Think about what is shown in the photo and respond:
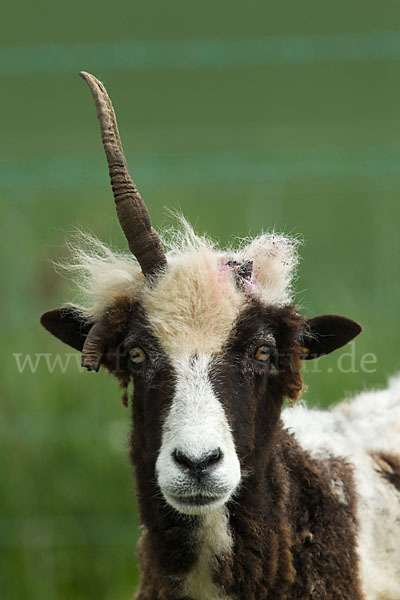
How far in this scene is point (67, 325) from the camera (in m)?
4.49

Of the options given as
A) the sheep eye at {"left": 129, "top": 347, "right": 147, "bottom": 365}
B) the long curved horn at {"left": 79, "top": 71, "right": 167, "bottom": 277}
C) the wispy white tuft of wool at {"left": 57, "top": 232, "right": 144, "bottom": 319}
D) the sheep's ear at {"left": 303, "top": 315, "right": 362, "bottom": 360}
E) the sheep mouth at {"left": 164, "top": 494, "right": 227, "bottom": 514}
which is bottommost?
the sheep mouth at {"left": 164, "top": 494, "right": 227, "bottom": 514}

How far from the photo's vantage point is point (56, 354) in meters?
8.10

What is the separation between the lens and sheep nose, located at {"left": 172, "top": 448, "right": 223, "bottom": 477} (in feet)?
11.4

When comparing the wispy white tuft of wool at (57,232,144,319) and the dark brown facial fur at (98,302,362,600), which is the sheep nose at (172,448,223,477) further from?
the wispy white tuft of wool at (57,232,144,319)

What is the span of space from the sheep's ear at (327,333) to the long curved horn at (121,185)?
2.87 feet

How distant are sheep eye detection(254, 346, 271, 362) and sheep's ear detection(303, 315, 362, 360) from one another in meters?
0.34

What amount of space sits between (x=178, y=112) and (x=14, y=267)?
8671 mm

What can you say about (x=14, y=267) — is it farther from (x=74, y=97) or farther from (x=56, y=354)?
(x=74, y=97)

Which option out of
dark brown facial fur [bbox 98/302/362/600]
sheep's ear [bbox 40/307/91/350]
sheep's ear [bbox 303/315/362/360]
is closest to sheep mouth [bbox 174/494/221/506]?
dark brown facial fur [bbox 98/302/362/600]

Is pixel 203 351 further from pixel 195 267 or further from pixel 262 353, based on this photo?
pixel 195 267

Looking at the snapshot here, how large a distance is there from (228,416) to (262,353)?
41 centimetres

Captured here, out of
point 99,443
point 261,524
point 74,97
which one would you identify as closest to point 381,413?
point 261,524

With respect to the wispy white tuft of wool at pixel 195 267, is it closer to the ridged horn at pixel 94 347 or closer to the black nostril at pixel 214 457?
the ridged horn at pixel 94 347

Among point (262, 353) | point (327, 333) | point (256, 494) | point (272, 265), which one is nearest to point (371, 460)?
point (327, 333)
